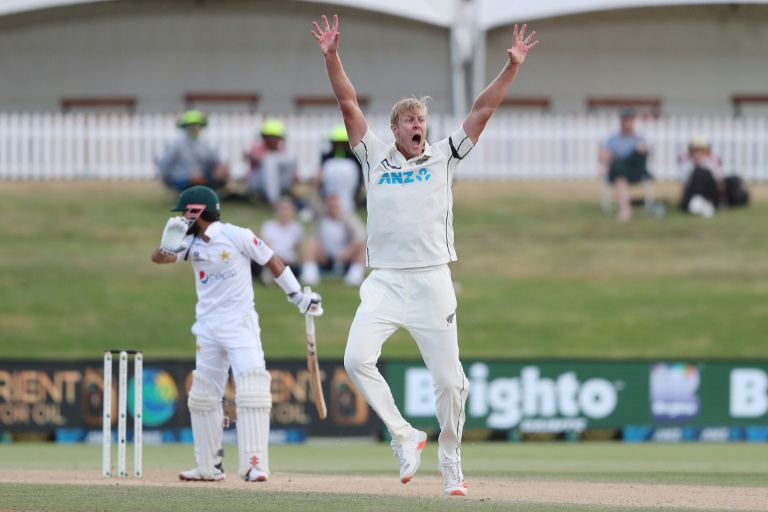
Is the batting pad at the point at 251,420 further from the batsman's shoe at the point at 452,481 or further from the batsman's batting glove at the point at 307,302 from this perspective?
the batsman's shoe at the point at 452,481

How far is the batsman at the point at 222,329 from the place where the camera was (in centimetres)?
979

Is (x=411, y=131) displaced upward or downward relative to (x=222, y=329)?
upward

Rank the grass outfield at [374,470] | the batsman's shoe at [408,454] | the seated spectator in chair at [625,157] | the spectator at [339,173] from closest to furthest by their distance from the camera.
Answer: the grass outfield at [374,470], the batsman's shoe at [408,454], the spectator at [339,173], the seated spectator in chair at [625,157]

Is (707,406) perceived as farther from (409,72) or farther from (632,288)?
(409,72)

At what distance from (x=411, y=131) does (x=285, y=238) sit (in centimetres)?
1142

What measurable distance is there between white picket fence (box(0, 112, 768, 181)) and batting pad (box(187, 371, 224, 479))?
1635 centimetres

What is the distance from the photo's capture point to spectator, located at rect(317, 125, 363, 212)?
20641 mm

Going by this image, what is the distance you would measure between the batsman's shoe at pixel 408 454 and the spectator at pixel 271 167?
13706 mm

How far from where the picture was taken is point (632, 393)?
16.4m

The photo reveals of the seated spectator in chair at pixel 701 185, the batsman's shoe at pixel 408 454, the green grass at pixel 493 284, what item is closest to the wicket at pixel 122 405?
the batsman's shoe at pixel 408 454

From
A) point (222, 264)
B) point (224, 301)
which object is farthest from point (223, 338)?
point (222, 264)

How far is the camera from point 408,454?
27.8 ft

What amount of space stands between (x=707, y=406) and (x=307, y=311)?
7964 millimetres

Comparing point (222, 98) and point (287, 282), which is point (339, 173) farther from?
point (287, 282)
